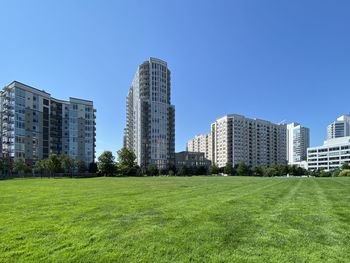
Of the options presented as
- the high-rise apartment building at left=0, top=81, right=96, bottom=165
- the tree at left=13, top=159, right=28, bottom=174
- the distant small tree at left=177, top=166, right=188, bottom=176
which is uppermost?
the high-rise apartment building at left=0, top=81, right=96, bottom=165

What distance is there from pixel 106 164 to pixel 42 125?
43.1m

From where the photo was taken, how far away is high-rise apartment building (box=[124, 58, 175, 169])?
168 meters

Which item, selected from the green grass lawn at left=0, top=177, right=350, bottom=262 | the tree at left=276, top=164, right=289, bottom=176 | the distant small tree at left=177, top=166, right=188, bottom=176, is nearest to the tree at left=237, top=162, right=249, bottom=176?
the tree at left=276, top=164, right=289, bottom=176

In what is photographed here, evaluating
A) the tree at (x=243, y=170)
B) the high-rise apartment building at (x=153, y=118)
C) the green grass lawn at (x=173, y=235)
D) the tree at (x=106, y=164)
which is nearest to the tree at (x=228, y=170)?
the tree at (x=243, y=170)

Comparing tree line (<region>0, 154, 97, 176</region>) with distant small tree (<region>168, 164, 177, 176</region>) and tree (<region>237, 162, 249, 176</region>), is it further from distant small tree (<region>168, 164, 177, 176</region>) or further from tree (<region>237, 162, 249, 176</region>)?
tree (<region>237, 162, 249, 176</region>)

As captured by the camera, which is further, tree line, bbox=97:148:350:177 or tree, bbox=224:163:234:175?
tree, bbox=224:163:234:175

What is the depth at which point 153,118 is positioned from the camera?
169 meters

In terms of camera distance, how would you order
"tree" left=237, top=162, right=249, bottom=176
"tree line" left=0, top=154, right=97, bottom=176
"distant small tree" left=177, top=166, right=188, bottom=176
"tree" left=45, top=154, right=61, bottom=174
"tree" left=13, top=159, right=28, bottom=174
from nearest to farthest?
"tree" left=45, top=154, right=61, bottom=174 < "tree line" left=0, top=154, right=97, bottom=176 < "tree" left=13, top=159, right=28, bottom=174 < "distant small tree" left=177, top=166, right=188, bottom=176 < "tree" left=237, top=162, right=249, bottom=176

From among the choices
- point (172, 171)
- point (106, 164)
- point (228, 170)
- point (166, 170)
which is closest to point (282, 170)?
point (228, 170)

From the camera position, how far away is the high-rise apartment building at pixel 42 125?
4842 inches

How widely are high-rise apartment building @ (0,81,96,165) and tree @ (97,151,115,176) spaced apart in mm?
35879

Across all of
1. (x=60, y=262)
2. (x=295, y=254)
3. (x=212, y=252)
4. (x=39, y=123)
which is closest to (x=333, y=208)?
(x=295, y=254)

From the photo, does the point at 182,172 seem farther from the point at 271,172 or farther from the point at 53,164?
the point at 53,164

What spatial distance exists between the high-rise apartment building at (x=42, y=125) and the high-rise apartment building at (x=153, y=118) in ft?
83.4
